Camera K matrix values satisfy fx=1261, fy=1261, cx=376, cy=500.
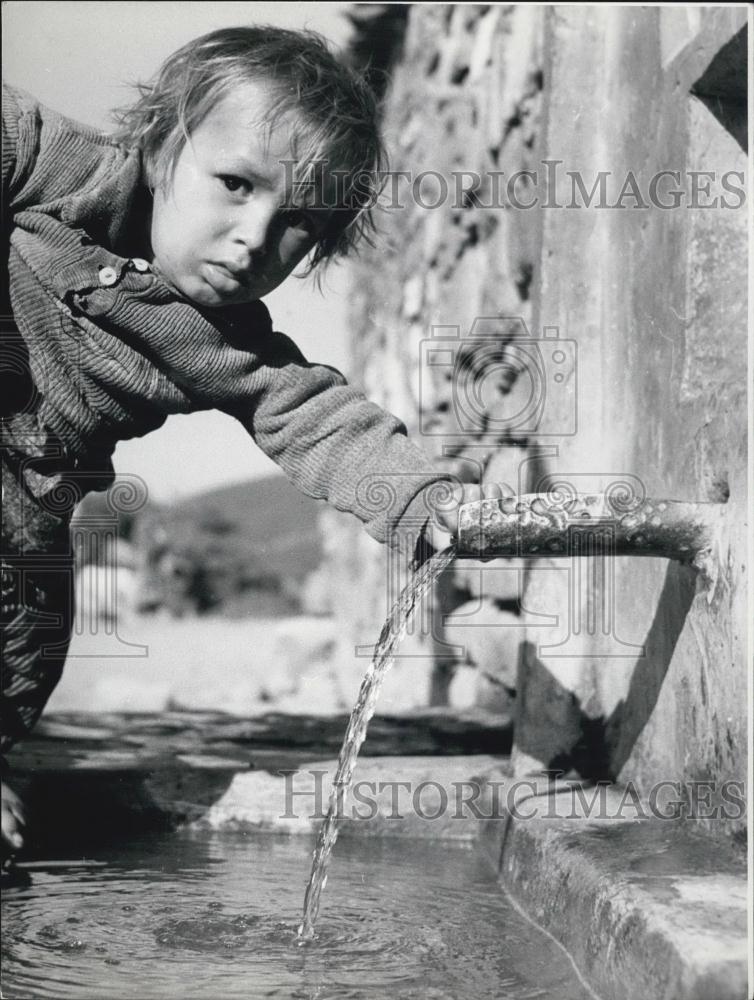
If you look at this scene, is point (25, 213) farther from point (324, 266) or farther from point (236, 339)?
point (324, 266)

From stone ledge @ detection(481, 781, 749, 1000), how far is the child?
48 cm

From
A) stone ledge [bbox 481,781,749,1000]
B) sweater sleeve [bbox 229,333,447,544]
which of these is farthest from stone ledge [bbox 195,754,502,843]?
sweater sleeve [bbox 229,333,447,544]

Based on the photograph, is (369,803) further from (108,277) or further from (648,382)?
(108,277)

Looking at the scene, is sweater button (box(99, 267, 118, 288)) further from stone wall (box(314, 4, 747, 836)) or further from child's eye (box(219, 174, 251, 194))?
stone wall (box(314, 4, 747, 836))

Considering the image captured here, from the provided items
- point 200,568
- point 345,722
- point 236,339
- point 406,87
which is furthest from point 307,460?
point 200,568

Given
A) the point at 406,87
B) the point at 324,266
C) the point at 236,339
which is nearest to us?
the point at 236,339

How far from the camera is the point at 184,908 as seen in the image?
1.73 m

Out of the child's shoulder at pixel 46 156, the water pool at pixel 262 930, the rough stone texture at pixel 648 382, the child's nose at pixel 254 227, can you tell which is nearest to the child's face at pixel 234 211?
the child's nose at pixel 254 227

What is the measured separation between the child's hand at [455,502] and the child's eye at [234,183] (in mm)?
530

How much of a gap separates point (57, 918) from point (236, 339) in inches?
34.3

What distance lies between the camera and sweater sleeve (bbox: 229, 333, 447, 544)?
1.90 meters

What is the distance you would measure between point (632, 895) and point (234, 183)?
104cm

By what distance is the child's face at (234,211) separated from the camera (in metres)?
1.70

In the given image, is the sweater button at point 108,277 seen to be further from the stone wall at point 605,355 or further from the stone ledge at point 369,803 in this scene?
the stone ledge at point 369,803
